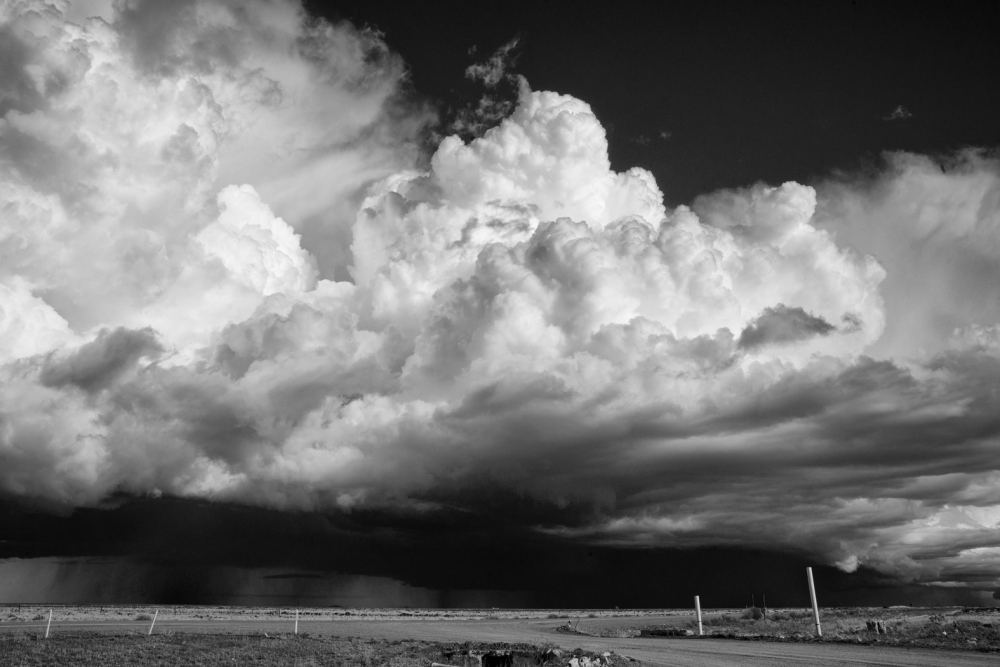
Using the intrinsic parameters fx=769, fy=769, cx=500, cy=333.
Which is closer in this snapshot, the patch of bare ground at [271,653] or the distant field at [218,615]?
the patch of bare ground at [271,653]

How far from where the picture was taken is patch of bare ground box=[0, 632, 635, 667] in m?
30.8

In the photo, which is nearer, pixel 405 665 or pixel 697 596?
pixel 405 665

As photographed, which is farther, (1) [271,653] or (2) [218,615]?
(2) [218,615]

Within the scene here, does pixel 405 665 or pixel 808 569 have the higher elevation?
pixel 808 569

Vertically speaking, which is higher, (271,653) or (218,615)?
(218,615)

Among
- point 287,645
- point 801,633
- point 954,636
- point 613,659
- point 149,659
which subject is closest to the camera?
point 613,659

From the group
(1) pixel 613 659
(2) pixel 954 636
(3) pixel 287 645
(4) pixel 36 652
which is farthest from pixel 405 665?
(2) pixel 954 636

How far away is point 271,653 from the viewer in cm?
3734

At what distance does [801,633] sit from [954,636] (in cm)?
916

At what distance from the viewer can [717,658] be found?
104 ft

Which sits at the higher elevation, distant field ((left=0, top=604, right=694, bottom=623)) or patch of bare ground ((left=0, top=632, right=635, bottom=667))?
distant field ((left=0, top=604, right=694, bottom=623))

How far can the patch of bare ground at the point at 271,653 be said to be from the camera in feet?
101

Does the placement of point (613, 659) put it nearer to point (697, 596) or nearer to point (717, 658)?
point (717, 658)

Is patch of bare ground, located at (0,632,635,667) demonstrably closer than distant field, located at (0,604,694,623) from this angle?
Yes
